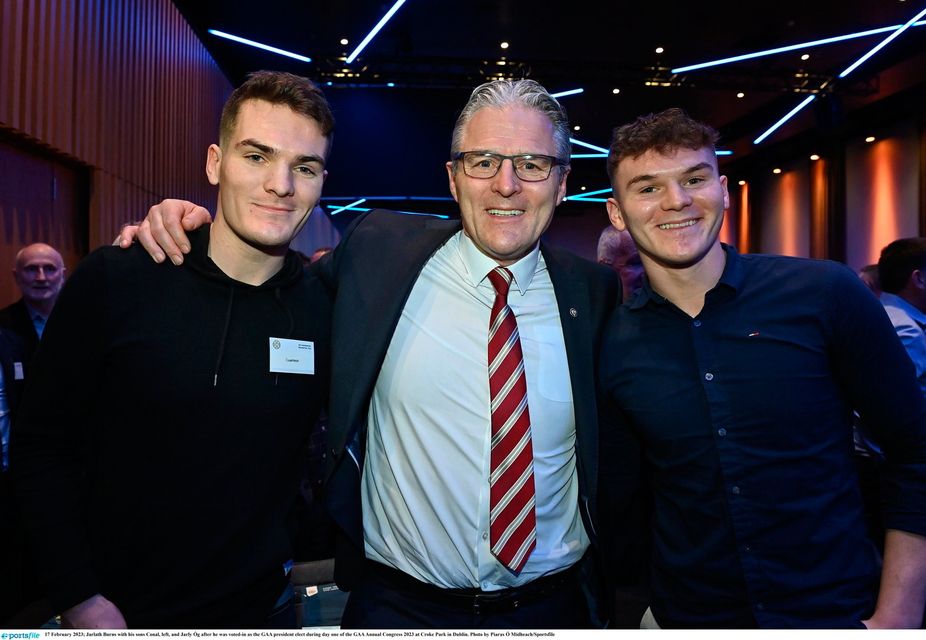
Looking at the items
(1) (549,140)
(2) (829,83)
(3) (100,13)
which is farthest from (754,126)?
(1) (549,140)

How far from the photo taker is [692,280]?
1.72m

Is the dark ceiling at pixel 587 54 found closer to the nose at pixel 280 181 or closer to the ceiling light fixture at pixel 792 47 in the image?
the ceiling light fixture at pixel 792 47

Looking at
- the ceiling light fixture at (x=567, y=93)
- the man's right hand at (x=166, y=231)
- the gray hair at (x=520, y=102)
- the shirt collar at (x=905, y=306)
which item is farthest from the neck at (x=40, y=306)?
the ceiling light fixture at (x=567, y=93)

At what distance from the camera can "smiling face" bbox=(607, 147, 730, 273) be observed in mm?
1671

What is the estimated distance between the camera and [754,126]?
38.2 ft

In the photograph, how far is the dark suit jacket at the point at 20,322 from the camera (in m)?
4.16

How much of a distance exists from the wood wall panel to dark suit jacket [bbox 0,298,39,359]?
44.7 inches

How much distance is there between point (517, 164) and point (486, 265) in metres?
0.30

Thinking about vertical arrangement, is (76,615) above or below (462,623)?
above

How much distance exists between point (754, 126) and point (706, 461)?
11.7m

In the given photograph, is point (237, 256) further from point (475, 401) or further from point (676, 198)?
point (676, 198)

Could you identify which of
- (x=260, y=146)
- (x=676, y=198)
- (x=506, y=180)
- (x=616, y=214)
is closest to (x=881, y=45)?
(x=616, y=214)

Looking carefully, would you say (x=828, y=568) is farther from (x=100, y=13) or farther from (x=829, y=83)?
(x=829, y=83)

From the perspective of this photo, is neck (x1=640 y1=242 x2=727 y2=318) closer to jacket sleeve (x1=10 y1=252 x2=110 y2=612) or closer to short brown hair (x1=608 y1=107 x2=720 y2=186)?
short brown hair (x1=608 y1=107 x2=720 y2=186)
